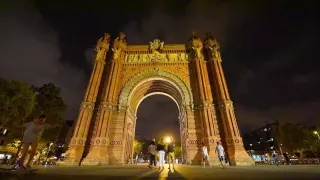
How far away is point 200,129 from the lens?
1786 cm

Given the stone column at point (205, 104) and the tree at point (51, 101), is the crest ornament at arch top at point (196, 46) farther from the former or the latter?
the tree at point (51, 101)

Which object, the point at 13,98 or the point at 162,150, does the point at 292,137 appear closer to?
the point at 162,150

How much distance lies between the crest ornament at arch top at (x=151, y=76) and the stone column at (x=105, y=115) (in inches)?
40.4

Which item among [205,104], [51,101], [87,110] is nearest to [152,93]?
[205,104]

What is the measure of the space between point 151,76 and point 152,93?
4.33 m

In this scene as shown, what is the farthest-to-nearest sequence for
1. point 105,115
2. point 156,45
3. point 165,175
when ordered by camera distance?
point 156,45
point 105,115
point 165,175

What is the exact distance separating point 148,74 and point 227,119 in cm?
1035

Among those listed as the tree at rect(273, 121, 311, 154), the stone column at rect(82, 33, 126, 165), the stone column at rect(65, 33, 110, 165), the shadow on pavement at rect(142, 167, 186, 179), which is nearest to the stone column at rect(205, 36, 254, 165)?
the stone column at rect(82, 33, 126, 165)

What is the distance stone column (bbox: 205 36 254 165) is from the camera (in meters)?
15.4

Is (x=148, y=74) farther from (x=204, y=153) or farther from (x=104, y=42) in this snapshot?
(x=204, y=153)

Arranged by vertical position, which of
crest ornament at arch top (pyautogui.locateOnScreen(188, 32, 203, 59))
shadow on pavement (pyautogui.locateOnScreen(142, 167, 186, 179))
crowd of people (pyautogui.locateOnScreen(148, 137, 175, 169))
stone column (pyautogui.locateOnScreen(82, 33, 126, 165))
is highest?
crest ornament at arch top (pyautogui.locateOnScreen(188, 32, 203, 59))

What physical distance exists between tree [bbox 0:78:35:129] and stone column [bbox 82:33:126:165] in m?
7.08

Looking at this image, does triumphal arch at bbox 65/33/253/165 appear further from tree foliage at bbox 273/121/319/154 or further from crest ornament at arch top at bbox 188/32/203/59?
tree foliage at bbox 273/121/319/154

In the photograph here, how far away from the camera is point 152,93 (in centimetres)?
2500
